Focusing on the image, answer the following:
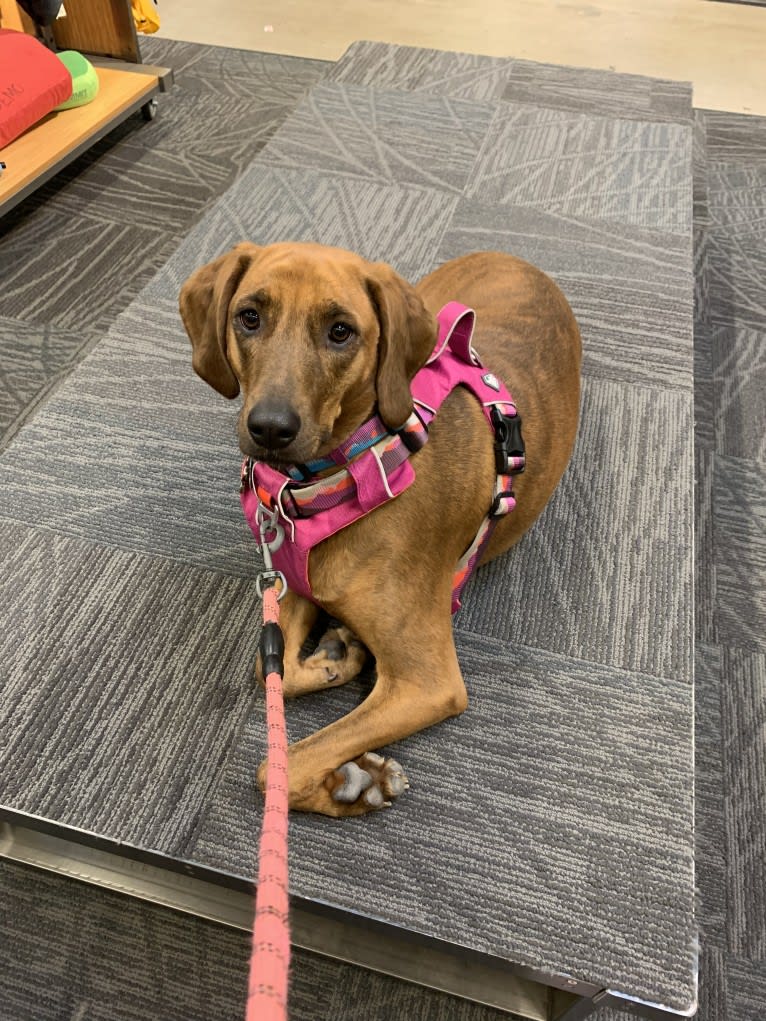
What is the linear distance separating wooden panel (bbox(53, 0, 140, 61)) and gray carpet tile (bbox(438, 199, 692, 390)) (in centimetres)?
234

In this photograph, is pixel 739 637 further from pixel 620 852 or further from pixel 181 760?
pixel 181 760

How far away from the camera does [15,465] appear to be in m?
2.21

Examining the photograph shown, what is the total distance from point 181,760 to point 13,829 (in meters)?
0.44

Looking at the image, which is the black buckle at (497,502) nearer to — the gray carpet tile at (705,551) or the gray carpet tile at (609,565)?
the gray carpet tile at (609,565)

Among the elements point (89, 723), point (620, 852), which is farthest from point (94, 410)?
point (620, 852)

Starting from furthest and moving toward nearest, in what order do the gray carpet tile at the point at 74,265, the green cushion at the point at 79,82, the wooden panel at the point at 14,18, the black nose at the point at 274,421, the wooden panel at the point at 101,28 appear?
the wooden panel at the point at 101,28
the wooden panel at the point at 14,18
the green cushion at the point at 79,82
the gray carpet tile at the point at 74,265
the black nose at the point at 274,421

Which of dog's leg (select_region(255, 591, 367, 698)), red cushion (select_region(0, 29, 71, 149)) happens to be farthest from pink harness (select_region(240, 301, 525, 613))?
red cushion (select_region(0, 29, 71, 149))

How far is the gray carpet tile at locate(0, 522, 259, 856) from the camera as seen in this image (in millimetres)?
1571

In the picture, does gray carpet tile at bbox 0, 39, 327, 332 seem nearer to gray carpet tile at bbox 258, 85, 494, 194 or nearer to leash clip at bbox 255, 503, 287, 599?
gray carpet tile at bbox 258, 85, 494, 194

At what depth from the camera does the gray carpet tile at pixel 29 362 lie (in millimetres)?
2637

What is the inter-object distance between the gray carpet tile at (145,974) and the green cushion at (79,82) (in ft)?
Result: 11.3

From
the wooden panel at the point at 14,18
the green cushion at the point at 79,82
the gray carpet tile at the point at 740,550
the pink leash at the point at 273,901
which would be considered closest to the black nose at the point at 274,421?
the pink leash at the point at 273,901

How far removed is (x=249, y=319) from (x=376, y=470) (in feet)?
1.14

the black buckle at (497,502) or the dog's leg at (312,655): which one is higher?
the black buckle at (497,502)
